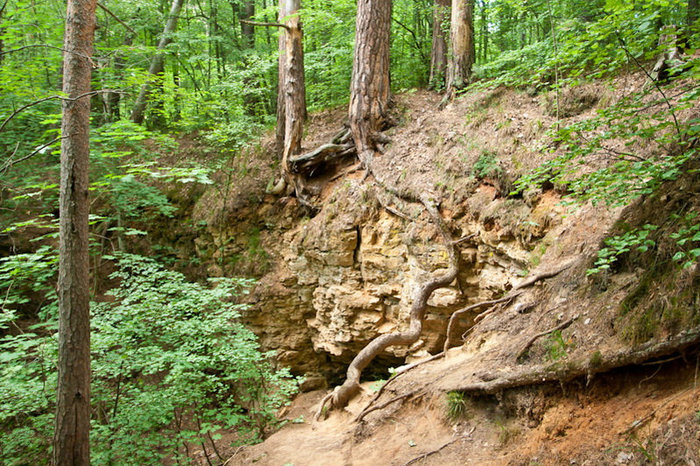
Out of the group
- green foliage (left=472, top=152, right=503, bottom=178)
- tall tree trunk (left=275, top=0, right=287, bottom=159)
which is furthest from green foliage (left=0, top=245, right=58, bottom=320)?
green foliage (left=472, top=152, right=503, bottom=178)

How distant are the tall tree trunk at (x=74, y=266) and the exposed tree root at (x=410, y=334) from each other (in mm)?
3746

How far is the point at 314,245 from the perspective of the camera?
9.46 metres

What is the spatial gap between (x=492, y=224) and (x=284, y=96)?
6.55 metres

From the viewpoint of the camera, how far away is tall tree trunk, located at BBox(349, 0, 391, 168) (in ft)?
30.6

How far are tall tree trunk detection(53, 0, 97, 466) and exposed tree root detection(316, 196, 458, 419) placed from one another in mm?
3746

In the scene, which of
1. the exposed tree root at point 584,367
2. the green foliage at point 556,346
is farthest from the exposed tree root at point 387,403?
the green foliage at point 556,346

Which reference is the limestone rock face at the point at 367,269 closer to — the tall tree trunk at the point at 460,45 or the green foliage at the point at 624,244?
the green foliage at the point at 624,244

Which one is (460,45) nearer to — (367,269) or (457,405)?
(367,269)

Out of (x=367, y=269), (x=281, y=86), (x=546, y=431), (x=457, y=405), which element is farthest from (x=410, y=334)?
(x=281, y=86)

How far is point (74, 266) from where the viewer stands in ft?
14.4

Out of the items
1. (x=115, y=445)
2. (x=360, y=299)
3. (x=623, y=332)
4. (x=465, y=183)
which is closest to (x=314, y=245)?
(x=360, y=299)

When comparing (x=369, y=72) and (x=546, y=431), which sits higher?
(x=369, y=72)

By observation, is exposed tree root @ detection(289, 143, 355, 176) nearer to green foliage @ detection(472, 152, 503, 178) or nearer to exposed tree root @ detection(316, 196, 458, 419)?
exposed tree root @ detection(316, 196, 458, 419)

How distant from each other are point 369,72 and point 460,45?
220 centimetres
